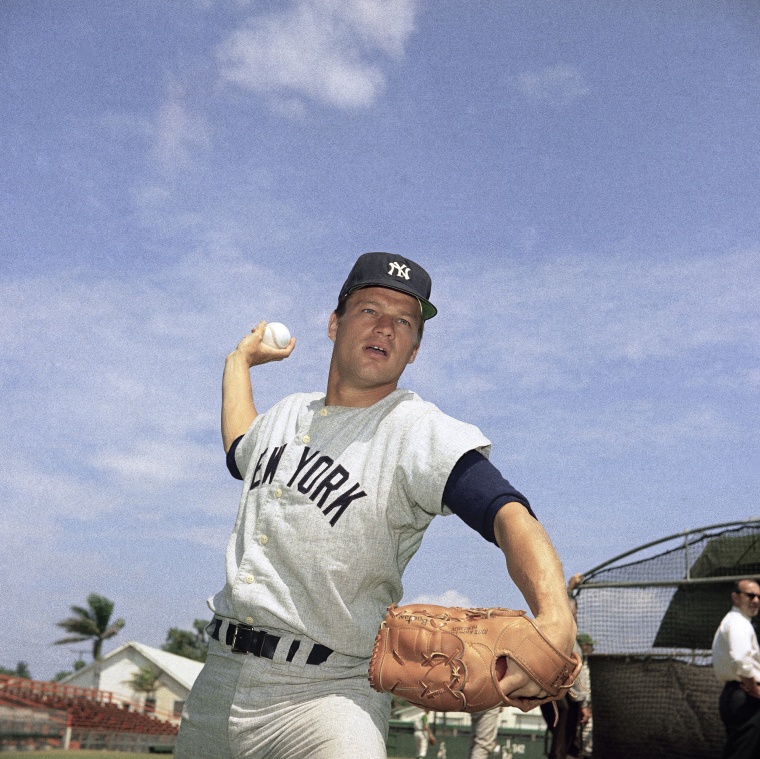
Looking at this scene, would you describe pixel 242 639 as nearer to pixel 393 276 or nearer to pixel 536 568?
pixel 536 568

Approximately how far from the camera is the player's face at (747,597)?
7.59 metres

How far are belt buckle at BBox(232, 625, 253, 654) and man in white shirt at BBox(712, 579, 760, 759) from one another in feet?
19.0

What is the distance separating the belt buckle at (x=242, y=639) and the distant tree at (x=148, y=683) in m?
47.5

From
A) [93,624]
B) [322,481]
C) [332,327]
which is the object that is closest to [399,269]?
[332,327]

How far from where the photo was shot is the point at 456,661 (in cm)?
199

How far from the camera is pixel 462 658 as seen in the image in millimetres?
1979

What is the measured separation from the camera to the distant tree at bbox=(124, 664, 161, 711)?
46.2 m

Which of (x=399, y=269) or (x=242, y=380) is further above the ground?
(x=399, y=269)

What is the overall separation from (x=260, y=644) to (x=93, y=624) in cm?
6218

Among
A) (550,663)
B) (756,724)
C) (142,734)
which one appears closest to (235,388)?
(550,663)

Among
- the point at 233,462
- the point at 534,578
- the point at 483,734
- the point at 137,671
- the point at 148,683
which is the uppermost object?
the point at 233,462

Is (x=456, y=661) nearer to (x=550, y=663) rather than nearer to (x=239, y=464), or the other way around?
(x=550, y=663)

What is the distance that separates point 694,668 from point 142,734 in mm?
35995

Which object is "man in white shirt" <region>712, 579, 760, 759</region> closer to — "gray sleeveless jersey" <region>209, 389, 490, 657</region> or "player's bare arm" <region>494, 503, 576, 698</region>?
"gray sleeveless jersey" <region>209, 389, 490, 657</region>
